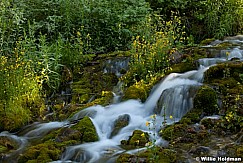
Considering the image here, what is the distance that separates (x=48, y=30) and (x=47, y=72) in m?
1.64

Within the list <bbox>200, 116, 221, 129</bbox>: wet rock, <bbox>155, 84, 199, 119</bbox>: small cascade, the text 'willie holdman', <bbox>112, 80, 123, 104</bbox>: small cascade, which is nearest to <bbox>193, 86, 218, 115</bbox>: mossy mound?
<bbox>155, 84, 199, 119</bbox>: small cascade

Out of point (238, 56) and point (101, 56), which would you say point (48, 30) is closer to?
point (101, 56)

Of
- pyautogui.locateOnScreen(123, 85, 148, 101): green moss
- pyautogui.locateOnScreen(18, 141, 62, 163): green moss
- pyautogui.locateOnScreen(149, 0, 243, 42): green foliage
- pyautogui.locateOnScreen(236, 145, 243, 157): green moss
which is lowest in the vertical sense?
pyautogui.locateOnScreen(18, 141, 62, 163): green moss

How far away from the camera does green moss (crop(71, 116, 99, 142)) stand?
4.88m

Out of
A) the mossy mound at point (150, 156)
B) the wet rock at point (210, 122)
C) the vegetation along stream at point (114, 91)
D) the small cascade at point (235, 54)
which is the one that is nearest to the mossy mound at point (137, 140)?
the vegetation along stream at point (114, 91)

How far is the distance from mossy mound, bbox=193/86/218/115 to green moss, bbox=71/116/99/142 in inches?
60.4

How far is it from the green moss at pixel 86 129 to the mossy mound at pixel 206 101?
1.53 m

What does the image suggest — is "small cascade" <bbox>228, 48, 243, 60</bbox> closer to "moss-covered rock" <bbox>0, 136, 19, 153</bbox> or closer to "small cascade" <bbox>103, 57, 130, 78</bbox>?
"small cascade" <bbox>103, 57, 130, 78</bbox>

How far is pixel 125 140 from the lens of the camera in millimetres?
4762

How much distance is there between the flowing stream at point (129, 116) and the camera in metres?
4.60

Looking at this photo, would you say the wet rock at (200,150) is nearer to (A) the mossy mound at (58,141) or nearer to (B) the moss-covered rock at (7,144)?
(A) the mossy mound at (58,141)

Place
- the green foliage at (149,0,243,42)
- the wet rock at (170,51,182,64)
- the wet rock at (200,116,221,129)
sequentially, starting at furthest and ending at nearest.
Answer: the green foliage at (149,0,243,42) → the wet rock at (170,51,182,64) → the wet rock at (200,116,221,129)

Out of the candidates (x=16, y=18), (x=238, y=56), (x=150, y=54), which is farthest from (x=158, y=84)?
(x=16, y=18)

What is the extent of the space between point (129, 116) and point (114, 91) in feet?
5.30
